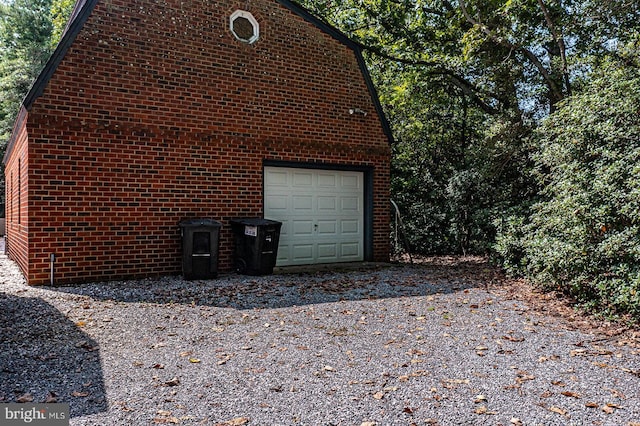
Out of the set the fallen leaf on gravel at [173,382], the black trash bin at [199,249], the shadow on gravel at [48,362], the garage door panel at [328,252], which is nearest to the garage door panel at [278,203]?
the garage door panel at [328,252]

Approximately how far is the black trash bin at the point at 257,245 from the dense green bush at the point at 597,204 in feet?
14.4

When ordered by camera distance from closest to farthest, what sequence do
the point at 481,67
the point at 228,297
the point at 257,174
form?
the point at 228,297 → the point at 257,174 → the point at 481,67

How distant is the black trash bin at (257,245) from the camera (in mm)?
8297

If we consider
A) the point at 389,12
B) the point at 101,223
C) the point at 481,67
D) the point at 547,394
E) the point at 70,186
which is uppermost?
the point at 389,12

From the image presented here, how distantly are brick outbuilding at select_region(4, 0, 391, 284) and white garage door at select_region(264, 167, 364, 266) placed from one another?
0.10 feet

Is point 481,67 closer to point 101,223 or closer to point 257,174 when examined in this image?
point 257,174

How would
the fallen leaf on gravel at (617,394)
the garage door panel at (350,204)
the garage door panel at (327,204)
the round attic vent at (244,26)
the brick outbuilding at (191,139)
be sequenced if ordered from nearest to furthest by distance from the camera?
the fallen leaf on gravel at (617,394) < the brick outbuilding at (191,139) < the round attic vent at (244,26) < the garage door panel at (327,204) < the garage door panel at (350,204)

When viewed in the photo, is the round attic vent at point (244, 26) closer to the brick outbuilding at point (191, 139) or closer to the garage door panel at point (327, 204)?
the brick outbuilding at point (191, 139)

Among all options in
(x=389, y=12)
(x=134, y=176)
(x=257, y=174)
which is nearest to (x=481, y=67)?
(x=389, y=12)

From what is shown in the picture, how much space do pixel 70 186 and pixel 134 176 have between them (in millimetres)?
987

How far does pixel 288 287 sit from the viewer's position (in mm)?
7395

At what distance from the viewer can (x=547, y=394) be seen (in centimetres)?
350

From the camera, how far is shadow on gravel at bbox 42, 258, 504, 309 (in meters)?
6.51

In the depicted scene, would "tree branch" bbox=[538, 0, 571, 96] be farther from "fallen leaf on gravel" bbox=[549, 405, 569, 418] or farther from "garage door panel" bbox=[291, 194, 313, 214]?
"fallen leaf on gravel" bbox=[549, 405, 569, 418]
